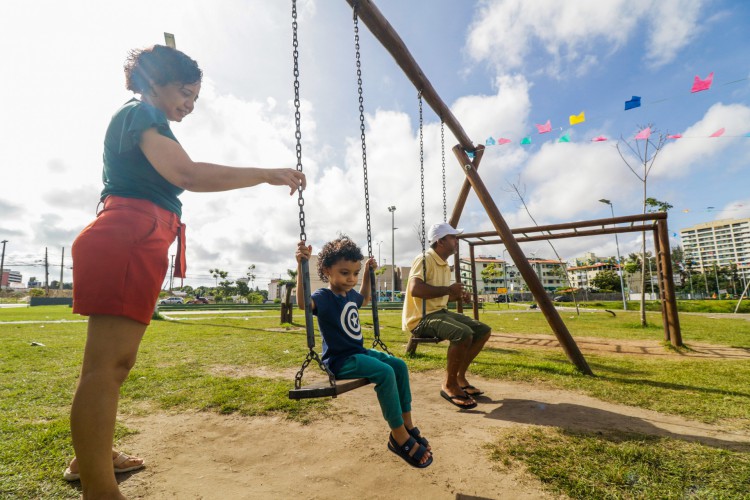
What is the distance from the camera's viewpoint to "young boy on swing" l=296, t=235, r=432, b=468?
220cm

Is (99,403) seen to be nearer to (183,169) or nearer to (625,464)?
(183,169)

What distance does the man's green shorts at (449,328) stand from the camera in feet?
12.0

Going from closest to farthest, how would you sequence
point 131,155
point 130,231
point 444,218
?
point 130,231 → point 131,155 → point 444,218

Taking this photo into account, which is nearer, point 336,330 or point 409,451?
point 409,451

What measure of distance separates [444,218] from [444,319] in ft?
6.51

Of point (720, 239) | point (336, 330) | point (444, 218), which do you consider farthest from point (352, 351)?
point (720, 239)

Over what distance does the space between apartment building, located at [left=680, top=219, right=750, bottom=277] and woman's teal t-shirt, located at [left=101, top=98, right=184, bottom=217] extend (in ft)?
411

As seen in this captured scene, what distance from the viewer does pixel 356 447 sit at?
250cm

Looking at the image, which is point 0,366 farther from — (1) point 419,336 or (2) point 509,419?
(2) point 509,419

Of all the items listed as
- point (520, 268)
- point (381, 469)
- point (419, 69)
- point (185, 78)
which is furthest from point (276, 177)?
point (520, 268)

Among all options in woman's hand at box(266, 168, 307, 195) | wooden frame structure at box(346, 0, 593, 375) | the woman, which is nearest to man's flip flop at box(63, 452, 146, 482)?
the woman

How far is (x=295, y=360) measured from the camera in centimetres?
568

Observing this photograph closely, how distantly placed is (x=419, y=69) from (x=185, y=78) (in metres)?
3.69

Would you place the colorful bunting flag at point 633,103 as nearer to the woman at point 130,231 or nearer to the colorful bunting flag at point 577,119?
the colorful bunting flag at point 577,119
